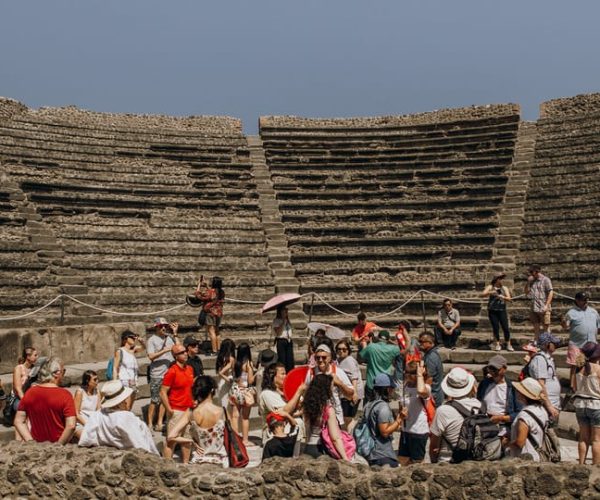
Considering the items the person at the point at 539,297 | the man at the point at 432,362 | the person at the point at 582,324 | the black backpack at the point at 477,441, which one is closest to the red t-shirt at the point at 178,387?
the man at the point at 432,362

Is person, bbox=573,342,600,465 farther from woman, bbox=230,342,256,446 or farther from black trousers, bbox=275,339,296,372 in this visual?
black trousers, bbox=275,339,296,372

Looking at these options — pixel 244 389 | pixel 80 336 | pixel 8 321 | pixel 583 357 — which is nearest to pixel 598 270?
pixel 583 357

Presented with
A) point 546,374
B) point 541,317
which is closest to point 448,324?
point 541,317

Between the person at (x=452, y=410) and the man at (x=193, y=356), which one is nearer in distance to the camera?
the person at (x=452, y=410)

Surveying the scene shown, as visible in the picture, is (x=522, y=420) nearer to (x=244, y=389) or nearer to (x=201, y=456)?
(x=201, y=456)

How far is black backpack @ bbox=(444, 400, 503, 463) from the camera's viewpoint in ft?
19.9

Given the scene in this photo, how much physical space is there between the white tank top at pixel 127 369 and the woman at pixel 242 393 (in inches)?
47.0

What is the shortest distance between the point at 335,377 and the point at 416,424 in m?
0.96

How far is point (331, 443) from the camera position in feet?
20.5

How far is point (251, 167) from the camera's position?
20.6 metres

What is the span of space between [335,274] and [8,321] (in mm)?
7066

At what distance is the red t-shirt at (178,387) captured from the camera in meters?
8.41

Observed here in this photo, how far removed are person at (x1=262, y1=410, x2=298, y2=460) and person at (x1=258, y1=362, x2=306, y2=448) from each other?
6 centimetres

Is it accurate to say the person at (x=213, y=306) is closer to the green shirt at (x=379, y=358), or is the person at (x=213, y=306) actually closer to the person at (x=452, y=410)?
the green shirt at (x=379, y=358)
